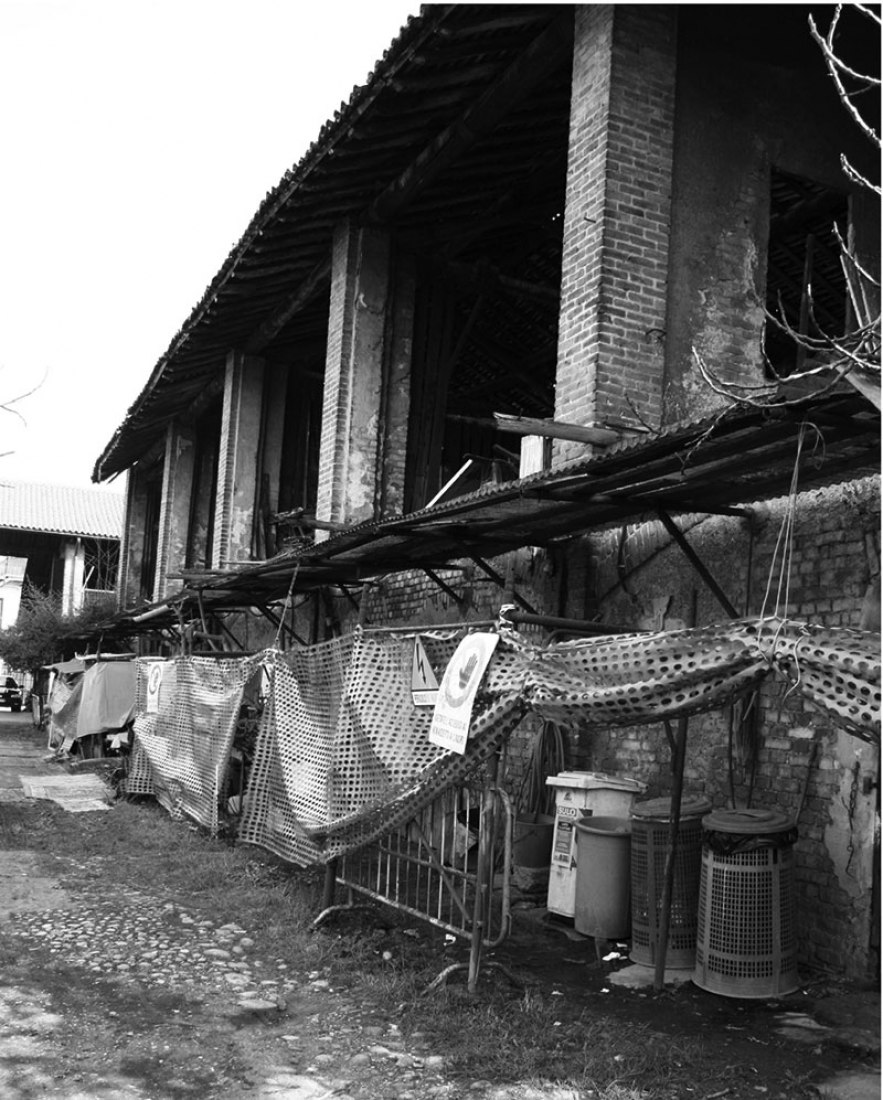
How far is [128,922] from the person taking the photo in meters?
7.39

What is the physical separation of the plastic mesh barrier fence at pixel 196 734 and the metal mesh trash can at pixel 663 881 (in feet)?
12.9

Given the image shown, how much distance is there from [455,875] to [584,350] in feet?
14.9

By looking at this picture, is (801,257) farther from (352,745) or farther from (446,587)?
(352,745)

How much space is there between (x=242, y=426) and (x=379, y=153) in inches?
273

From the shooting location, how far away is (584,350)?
887 cm

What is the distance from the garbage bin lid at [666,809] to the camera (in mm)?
6492

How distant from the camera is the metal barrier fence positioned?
5.86 metres

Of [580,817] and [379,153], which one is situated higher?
[379,153]

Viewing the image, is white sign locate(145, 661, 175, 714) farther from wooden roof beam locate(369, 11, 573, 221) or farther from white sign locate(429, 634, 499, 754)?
white sign locate(429, 634, 499, 754)

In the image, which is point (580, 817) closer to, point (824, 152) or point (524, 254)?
point (824, 152)

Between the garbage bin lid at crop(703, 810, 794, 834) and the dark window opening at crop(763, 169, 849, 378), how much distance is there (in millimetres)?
4294

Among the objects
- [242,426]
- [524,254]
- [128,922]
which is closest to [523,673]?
[128,922]

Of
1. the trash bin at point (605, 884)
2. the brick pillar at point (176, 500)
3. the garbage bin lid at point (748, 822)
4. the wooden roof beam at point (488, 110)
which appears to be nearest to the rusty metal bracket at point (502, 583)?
the trash bin at point (605, 884)

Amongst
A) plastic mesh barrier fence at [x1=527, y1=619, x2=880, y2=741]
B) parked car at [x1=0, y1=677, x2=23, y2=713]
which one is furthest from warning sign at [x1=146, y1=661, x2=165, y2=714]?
parked car at [x1=0, y1=677, x2=23, y2=713]
